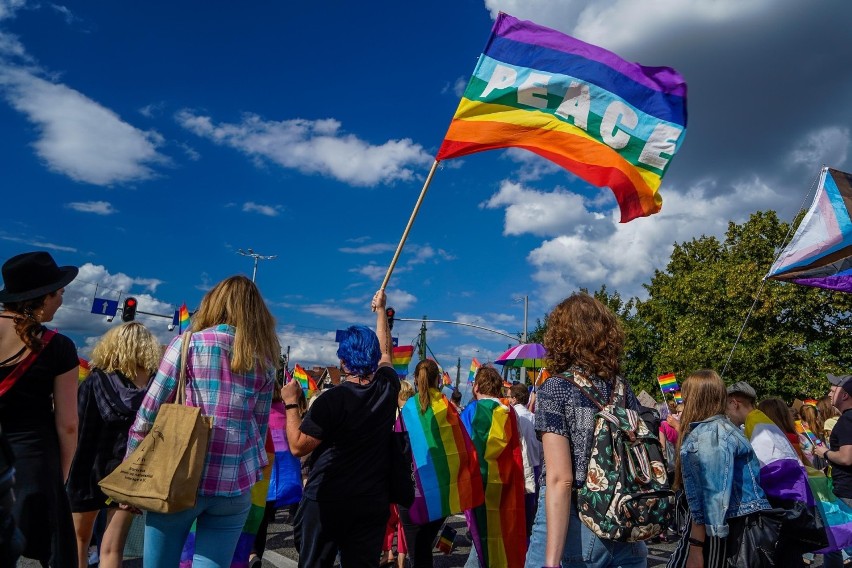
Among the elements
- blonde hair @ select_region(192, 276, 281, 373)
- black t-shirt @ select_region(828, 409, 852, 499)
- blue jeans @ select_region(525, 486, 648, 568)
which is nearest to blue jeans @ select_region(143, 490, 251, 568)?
blonde hair @ select_region(192, 276, 281, 373)

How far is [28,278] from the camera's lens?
321cm

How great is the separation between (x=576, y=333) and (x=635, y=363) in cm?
3918

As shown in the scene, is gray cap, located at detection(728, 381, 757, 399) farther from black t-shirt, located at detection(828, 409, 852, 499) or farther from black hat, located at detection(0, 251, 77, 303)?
black hat, located at detection(0, 251, 77, 303)

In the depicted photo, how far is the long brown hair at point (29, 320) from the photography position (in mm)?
Answer: 2959

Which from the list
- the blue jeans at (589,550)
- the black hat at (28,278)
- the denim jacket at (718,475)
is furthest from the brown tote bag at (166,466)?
the denim jacket at (718,475)

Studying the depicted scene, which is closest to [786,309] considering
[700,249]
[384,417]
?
[700,249]

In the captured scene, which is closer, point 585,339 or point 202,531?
point 585,339

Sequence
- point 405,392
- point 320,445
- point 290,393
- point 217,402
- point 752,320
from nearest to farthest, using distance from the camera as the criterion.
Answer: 1. point 217,402
2. point 290,393
3. point 320,445
4. point 405,392
5. point 752,320

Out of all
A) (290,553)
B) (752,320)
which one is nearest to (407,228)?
(290,553)

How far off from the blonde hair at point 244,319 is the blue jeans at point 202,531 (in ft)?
2.06

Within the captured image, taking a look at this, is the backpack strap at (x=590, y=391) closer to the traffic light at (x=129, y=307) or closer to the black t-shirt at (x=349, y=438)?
the black t-shirt at (x=349, y=438)

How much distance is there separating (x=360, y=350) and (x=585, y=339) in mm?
1336

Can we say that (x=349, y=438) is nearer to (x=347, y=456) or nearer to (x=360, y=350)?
(x=347, y=456)

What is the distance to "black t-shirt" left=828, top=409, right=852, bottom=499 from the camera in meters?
5.67
